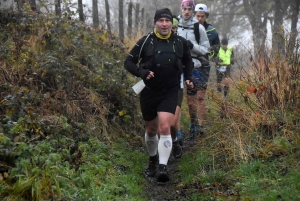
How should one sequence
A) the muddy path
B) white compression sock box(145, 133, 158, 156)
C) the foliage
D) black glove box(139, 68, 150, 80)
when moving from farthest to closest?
1. white compression sock box(145, 133, 158, 156)
2. black glove box(139, 68, 150, 80)
3. the muddy path
4. the foliage

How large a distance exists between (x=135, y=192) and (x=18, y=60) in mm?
3015

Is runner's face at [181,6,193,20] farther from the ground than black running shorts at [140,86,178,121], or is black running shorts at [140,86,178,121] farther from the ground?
runner's face at [181,6,193,20]

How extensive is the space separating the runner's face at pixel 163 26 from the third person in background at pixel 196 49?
153cm

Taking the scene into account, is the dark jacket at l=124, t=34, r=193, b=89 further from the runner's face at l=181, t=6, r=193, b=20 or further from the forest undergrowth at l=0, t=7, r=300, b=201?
the runner's face at l=181, t=6, r=193, b=20

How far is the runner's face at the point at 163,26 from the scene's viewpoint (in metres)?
6.02

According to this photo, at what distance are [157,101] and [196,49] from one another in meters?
1.81

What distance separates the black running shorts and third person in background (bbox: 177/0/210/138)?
59.3 inches

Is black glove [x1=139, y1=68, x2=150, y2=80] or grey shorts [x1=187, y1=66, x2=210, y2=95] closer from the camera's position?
black glove [x1=139, y1=68, x2=150, y2=80]

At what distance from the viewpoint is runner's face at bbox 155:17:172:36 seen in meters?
6.02

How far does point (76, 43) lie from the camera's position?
8.85m

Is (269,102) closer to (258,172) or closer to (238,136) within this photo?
(238,136)

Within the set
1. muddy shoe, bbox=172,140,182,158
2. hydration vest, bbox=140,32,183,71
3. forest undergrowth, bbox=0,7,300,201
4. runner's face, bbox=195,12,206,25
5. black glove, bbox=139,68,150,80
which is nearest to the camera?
forest undergrowth, bbox=0,7,300,201

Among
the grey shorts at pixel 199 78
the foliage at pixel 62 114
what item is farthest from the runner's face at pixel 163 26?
the grey shorts at pixel 199 78

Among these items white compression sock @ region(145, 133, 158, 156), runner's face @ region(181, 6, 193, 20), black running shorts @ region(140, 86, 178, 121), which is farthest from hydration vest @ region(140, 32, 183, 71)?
runner's face @ region(181, 6, 193, 20)
